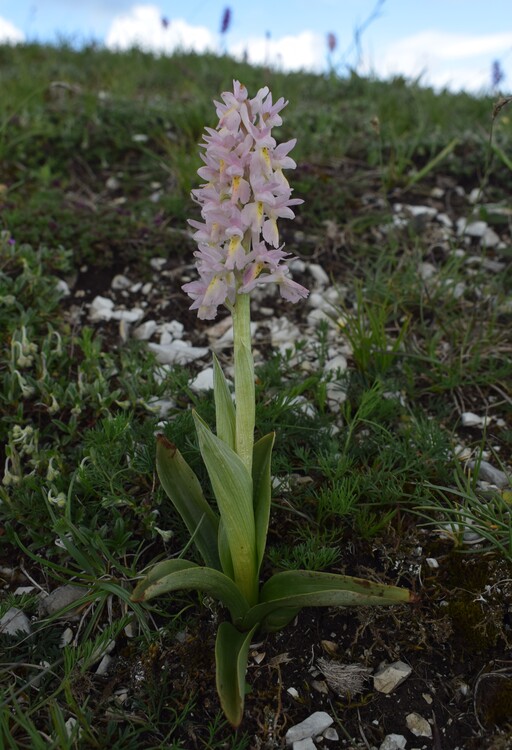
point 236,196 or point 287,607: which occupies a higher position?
point 236,196

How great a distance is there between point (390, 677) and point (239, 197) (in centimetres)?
163

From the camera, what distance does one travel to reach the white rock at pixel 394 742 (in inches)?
78.8

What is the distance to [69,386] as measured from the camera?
9.96 feet

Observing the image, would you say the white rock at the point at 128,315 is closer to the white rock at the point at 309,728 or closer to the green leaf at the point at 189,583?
the green leaf at the point at 189,583

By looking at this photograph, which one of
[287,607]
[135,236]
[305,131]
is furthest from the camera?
[305,131]

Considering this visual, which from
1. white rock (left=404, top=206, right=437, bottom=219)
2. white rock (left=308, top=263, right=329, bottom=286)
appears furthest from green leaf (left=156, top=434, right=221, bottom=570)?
white rock (left=404, top=206, right=437, bottom=219)

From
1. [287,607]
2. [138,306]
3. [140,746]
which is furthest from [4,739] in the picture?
[138,306]

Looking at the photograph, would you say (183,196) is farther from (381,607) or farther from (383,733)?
(383,733)

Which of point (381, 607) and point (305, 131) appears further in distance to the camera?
point (305, 131)

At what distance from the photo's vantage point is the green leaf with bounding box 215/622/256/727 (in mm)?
1823

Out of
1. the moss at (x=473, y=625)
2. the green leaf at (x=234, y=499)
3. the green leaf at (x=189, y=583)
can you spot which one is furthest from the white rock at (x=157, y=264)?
the moss at (x=473, y=625)

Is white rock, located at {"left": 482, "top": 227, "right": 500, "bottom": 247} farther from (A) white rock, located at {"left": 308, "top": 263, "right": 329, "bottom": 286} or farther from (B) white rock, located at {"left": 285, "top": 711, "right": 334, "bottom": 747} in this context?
(B) white rock, located at {"left": 285, "top": 711, "right": 334, "bottom": 747}

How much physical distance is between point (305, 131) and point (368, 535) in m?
3.94

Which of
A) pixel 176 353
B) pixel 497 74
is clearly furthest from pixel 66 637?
pixel 497 74
